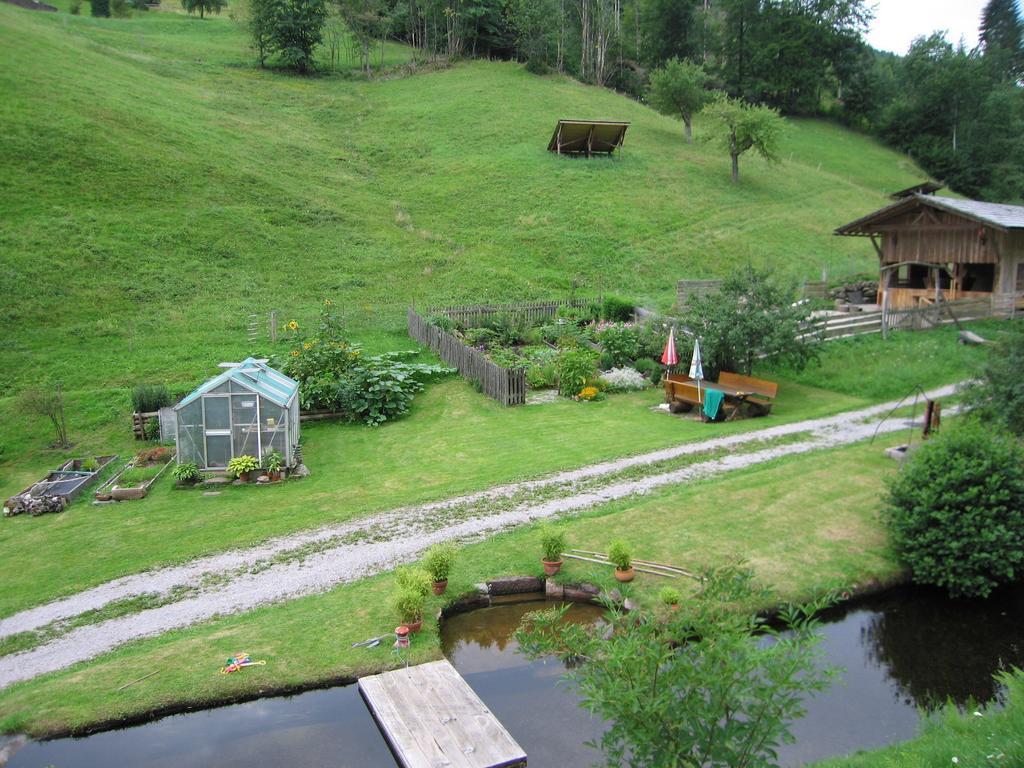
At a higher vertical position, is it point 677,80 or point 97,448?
point 677,80

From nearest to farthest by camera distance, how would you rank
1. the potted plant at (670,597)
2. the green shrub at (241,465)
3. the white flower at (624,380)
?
the potted plant at (670,597) → the green shrub at (241,465) → the white flower at (624,380)

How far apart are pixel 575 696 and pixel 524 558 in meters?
3.02

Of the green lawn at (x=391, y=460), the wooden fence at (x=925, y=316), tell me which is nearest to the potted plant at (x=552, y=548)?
the green lawn at (x=391, y=460)

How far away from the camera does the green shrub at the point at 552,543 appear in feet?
38.7

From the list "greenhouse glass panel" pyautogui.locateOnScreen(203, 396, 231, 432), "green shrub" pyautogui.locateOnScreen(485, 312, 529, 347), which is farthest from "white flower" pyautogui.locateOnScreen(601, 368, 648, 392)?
"greenhouse glass panel" pyautogui.locateOnScreen(203, 396, 231, 432)

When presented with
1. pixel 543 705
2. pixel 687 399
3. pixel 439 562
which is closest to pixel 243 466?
pixel 439 562

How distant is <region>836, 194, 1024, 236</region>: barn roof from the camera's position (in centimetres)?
2594

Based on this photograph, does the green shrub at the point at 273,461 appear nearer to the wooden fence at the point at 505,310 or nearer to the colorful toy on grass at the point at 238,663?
the colorful toy on grass at the point at 238,663

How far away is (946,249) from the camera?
94.5 feet

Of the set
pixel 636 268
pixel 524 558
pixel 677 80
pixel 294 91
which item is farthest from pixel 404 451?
pixel 294 91

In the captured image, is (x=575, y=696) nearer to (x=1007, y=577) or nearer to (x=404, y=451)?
(x=1007, y=577)

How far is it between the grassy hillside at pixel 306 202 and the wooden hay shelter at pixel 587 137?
1250 millimetres

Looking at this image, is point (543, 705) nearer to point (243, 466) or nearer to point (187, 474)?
point (243, 466)

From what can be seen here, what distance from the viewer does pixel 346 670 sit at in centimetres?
956
